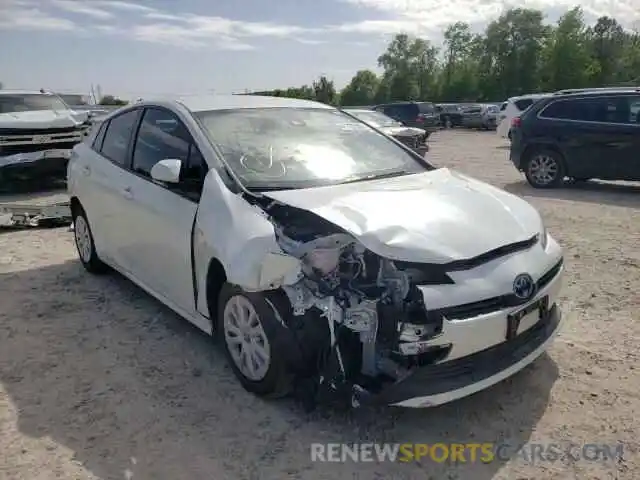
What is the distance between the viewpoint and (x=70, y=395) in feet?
11.3

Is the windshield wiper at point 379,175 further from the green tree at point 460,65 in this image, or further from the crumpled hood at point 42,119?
the green tree at point 460,65

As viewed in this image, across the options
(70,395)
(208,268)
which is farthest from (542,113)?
(70,395)

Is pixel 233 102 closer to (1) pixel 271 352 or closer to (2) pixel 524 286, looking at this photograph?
(1) pixel 271 352

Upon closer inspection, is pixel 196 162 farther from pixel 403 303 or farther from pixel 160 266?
pixel 403 303

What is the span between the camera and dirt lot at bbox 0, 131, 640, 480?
2771 millimetres

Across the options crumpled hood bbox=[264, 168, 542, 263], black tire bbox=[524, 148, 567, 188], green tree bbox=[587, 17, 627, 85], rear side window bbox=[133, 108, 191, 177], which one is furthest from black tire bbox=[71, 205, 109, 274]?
green tree bbox=[587, 17, 627, 85]

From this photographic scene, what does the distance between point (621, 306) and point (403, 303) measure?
264 centimetres

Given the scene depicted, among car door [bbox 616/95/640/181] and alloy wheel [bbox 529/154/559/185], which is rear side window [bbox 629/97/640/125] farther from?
alloy wheel [bbox 529/154/559/185]

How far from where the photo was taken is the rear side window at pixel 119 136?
187 inches

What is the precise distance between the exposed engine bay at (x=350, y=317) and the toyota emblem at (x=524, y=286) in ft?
1.26

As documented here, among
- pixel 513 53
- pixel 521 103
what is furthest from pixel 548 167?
pixel 513 53

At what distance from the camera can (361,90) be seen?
75.8m

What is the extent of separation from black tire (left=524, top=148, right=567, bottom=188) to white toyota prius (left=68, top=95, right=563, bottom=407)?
6.86 metres

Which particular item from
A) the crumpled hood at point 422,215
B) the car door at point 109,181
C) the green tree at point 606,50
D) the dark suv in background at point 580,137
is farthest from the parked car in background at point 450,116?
the crumpled hood at point 422,215
